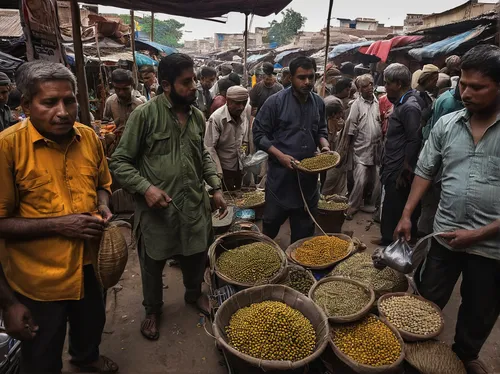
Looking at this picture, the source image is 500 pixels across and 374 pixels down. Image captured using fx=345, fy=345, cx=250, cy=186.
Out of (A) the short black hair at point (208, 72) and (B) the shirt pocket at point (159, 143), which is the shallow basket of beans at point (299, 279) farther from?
(A) the short black hair at point (208, 72)

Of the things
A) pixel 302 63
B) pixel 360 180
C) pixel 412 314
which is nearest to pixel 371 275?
pixel 412 314

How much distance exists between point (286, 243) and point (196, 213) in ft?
7.49

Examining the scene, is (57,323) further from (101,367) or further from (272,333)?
(272,333)

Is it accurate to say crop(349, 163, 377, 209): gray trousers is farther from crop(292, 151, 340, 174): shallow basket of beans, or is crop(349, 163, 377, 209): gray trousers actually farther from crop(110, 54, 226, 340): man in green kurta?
crop(110, 54, 226, 340): man in green kurta

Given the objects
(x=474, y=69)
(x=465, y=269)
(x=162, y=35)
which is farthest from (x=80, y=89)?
(x=162, y=35)

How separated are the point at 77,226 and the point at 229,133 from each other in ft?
11.0

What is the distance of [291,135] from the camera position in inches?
136

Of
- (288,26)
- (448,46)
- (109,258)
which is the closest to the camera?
(109,258)

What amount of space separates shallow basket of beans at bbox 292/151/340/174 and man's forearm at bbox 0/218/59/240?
2.03 meters

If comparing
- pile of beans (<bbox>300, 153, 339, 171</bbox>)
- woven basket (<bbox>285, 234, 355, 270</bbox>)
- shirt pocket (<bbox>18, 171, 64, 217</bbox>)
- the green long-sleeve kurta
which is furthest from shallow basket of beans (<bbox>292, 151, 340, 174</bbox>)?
shirt pocket (<bbox>18, 171, 64, 217</bbox>)

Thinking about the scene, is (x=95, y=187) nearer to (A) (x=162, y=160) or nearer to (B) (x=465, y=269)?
(A) (x=162, y=160)

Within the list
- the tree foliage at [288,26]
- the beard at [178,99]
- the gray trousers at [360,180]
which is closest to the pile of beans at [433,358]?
the beard at [178,99]

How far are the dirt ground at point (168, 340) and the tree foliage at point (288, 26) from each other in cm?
4434

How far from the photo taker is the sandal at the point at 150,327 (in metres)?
2.95
